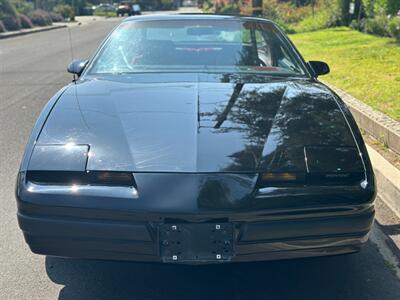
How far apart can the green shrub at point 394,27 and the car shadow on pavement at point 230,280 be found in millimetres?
11926

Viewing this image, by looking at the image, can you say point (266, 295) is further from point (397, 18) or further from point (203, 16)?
point (397, 18)

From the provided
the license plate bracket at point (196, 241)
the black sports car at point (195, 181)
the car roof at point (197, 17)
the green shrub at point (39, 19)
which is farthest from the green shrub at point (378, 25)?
the green shrub at point (39, 19)

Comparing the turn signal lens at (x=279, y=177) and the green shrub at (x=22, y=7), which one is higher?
the turn signal lens at (x=279, y=177)

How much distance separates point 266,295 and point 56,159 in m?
→ 1.31

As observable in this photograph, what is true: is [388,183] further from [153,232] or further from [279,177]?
[153,232]

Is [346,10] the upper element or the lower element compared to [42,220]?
lower

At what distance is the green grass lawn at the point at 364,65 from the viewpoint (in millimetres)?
7195

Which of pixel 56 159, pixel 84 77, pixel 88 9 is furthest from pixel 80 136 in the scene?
pixel 88 9

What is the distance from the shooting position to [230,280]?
305cm

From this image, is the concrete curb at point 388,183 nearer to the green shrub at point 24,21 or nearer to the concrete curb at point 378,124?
the concrete curb at point 378,124

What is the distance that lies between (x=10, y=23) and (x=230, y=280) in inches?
1255

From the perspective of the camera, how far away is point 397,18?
1392 centimetres

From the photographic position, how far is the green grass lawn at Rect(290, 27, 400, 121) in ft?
23.6

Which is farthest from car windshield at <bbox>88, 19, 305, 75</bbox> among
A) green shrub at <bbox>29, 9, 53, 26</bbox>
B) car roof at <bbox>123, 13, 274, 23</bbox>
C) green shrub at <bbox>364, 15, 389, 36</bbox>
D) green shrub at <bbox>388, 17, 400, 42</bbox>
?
green shrub at <bbox>29, 9, 53, 26</bbox>
